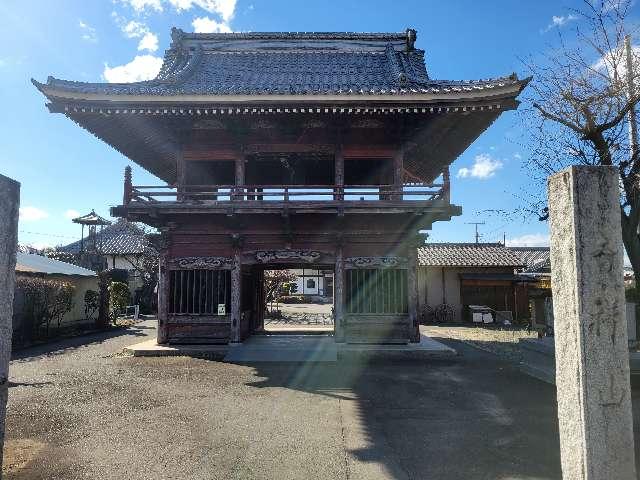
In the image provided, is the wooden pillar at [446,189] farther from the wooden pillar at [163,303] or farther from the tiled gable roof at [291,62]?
the wooden pillar at [163,303]

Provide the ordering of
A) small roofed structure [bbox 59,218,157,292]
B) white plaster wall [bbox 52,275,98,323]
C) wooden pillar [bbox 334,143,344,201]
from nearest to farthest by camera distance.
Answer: wooden pillar [bbox 334,143,344,201], white plaster wall [bbox 52,275,98,323], small roofed structure [bbox 59,218,157,292]

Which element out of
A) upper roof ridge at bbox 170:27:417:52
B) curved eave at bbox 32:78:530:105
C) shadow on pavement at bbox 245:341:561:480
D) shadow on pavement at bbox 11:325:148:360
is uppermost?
upper roof ridge at bbox 170:27:417:52

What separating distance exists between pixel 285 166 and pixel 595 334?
12974 millimetres

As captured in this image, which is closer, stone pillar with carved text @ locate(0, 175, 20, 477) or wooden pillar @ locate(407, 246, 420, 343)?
stone pillar with carved text @ locate(0, 175, 20, 477)

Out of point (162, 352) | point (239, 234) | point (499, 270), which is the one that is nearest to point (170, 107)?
point (239, 234)

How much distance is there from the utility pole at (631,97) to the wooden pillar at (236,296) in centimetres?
1118

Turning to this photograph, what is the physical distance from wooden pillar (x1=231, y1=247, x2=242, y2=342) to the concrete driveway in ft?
7.23

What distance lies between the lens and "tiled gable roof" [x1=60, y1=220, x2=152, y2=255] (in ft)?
Result: 125

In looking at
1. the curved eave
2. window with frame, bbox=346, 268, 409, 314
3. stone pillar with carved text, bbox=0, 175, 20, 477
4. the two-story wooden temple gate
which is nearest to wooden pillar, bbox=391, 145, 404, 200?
the two-story wooden temple gate

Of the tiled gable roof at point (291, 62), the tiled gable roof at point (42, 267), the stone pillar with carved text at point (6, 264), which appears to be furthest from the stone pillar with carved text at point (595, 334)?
the tiled gable roof at point (42, 267)

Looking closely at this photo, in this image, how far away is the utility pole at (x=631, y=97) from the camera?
957 centimetres

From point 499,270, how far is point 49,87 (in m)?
25.6

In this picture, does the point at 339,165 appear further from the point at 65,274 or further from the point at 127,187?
the point at 65,274

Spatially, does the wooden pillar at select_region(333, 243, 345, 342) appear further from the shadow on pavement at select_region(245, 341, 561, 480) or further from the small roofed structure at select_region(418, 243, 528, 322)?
the small roofed structure at select_region(418, 243, 528, 322)
